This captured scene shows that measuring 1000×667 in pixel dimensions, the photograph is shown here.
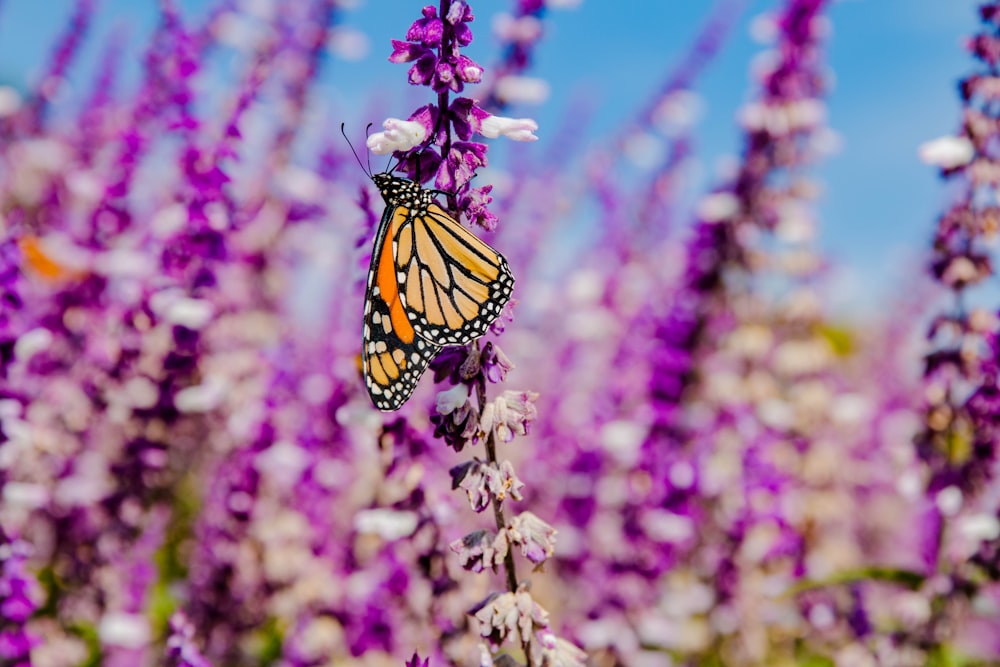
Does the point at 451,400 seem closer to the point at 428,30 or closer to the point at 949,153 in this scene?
the point at 428,30

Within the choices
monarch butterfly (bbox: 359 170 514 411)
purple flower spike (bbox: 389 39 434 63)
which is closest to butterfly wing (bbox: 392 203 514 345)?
monarch butterfly (bbox: 359 170 514 411)

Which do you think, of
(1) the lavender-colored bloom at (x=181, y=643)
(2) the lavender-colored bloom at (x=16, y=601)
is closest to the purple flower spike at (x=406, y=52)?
(1) the lavender-colored bloom at (x=181, y=643)

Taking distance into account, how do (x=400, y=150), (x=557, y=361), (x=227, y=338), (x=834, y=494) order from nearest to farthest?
(x=400, y=150)
(x=227, y=338)
(x=834, y=494)
(x=557, y=361)

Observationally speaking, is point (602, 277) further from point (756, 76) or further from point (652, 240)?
point (756, 76)

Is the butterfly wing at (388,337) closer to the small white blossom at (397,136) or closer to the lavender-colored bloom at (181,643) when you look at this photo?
the small white blossom at (397,136)

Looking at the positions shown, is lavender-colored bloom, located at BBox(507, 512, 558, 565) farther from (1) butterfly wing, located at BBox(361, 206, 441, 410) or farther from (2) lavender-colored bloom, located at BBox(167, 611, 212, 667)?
(2) lavender-colored bloom, located at BBox(167, 611, 212, 667)

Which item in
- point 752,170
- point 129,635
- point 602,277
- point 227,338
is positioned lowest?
point 129,635

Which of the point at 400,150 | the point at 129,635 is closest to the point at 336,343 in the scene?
the point at 129,635
